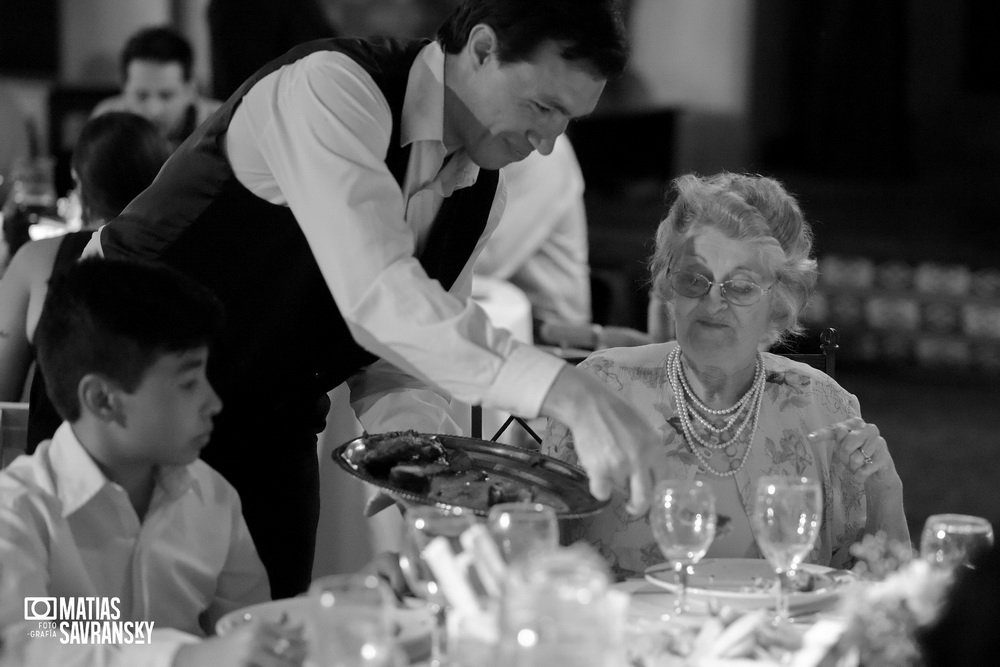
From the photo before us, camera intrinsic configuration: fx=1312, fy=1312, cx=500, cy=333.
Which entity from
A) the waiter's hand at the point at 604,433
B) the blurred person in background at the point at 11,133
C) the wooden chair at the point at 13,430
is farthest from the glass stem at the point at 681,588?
the blurred person in background at the point at 11,133

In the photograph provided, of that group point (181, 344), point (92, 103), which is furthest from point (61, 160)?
point (181, 344)

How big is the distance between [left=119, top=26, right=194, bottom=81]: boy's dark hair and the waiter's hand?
14.2 feet

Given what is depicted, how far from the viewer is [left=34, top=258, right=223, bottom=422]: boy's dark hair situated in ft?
6.08

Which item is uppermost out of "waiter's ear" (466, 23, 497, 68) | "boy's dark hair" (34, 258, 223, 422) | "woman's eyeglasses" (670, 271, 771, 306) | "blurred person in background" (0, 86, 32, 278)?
"waiter's ear" (466, 23, 497, 68)

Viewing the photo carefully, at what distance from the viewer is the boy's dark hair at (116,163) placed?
3.51m

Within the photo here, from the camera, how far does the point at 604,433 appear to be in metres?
1.62

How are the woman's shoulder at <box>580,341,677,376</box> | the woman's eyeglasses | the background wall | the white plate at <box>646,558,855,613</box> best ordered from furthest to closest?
the background wall
the woman's shoulder at <box>580,341,677,376</box>
the woman's eyeglasses
the white plate at <box>646,558,855,613</box>

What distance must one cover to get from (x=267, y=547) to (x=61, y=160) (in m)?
4.07

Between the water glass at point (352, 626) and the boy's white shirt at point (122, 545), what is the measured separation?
0.32 m

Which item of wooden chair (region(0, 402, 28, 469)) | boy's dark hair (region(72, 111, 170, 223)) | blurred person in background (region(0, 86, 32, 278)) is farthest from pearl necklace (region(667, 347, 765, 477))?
blurred person in background (region(0, 86, 32, 278))

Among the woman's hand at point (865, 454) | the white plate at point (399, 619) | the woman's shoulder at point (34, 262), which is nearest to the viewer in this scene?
the white plate at point (399, 619)

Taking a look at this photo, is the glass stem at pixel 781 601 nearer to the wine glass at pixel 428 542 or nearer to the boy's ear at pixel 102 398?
the wine glass at pixel 428 542

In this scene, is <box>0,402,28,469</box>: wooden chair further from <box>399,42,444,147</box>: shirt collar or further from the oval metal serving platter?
<box>399,42,444,147</box>: shirt collar

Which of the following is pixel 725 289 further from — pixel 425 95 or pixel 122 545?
pixel 122 545
